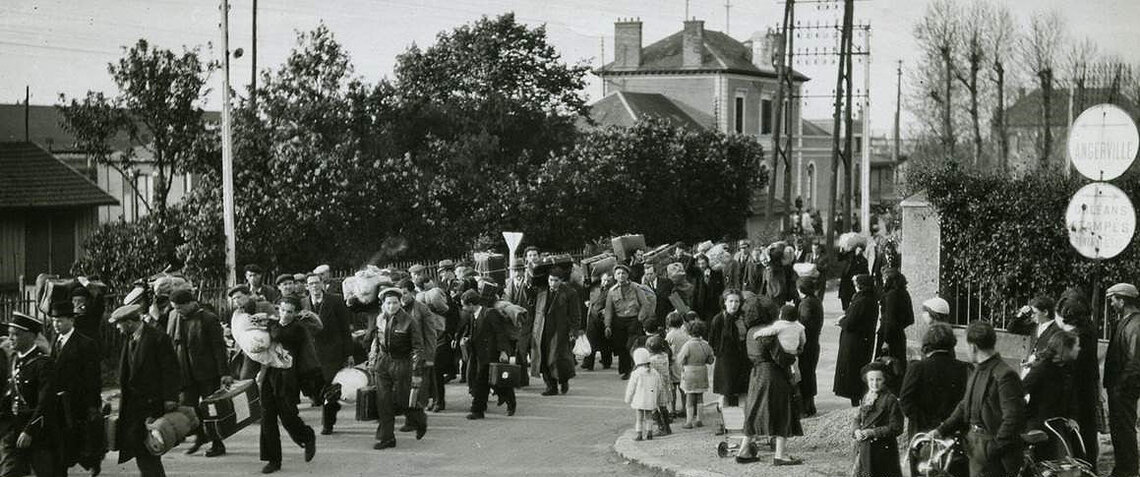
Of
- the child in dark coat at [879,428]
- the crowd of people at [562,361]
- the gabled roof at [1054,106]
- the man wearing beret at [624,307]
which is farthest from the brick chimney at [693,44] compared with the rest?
the child in dark coat at [879,428]

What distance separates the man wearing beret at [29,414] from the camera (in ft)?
31.4

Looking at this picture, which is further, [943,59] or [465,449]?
[943,59]

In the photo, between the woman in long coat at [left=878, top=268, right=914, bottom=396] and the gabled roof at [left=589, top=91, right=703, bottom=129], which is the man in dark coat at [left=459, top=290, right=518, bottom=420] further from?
the gabled roof at [left=589, top=91, right=703, bottom=129]

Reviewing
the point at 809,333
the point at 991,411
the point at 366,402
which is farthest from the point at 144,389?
the point at 809,333

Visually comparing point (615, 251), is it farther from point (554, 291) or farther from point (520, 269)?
point (554, 291)

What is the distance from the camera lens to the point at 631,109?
64.0 m

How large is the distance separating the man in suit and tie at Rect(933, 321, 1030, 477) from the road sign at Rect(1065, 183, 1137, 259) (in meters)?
2.38

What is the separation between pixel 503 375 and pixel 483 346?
0.39 meters

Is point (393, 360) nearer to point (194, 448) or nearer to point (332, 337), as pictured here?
point (332, 337)

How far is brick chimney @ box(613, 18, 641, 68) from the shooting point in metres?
69.9

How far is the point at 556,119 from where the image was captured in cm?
3866

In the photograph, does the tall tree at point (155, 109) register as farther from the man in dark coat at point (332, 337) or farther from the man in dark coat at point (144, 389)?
the man in dark coat at point (144, 389)

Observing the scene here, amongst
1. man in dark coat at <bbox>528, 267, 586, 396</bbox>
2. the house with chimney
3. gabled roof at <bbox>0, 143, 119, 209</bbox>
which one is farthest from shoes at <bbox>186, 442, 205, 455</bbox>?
the house with chimney

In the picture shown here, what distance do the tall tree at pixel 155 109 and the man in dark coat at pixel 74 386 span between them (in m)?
14.3
